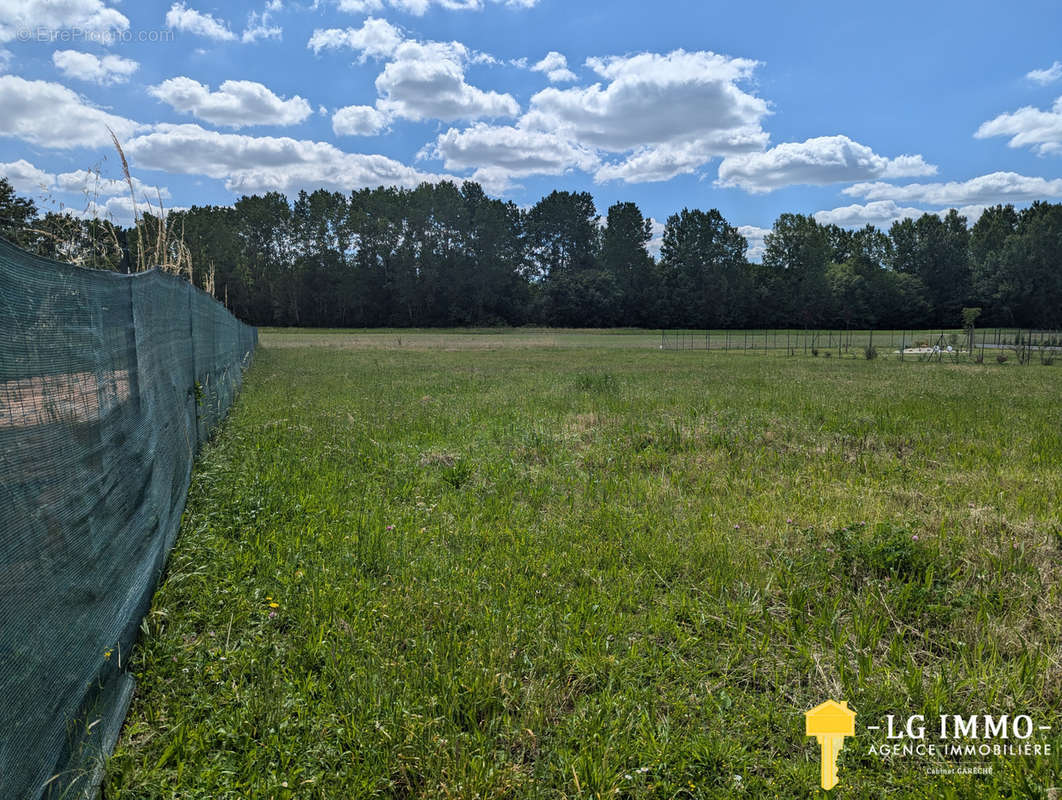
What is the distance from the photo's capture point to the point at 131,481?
313cm

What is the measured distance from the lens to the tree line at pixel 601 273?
248ft

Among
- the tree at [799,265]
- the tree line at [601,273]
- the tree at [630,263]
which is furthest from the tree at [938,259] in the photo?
the tree at [630,263]

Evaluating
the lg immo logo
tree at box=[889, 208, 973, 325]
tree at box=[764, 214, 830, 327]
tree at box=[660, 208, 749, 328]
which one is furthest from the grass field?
tree at box=[889, 208, 973, 325]

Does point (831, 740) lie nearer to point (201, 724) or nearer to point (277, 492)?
point (201, 724)

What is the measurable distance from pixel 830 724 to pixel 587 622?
1.27 m

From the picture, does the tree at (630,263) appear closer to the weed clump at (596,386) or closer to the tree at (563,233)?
the tree at (563,233)

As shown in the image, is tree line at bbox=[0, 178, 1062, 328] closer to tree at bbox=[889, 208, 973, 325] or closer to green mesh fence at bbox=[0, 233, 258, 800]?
tree at bbox=[889, 208, 973, 325]

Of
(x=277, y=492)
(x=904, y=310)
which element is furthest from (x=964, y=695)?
(x=904, y=310)

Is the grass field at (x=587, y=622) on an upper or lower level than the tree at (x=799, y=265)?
lower

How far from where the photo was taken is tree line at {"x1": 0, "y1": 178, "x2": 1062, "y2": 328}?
248 ft

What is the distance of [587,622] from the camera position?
3.36m

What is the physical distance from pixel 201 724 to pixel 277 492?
3.05 meters

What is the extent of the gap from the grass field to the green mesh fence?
0.28m

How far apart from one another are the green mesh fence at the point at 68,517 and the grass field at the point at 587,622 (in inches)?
10.9
